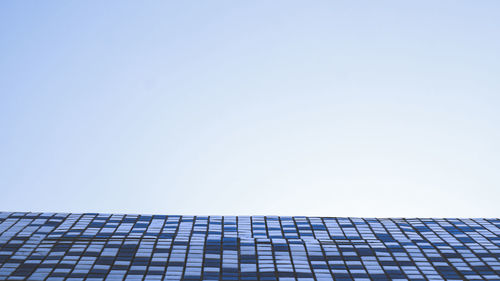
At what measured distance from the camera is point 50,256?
5491 cm

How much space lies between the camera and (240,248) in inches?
2279

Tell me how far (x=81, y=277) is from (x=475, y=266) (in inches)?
1370

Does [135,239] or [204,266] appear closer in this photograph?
[204,266]

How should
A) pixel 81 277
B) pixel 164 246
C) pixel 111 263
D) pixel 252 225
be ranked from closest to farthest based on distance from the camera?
1. pixel 81 277
2. pixel 111 263
3. pixel 164 246
4. pixel 252 225

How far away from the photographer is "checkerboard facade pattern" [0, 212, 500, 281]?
52.0 meters

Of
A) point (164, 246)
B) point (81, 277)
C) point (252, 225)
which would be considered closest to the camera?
point (81, 277)

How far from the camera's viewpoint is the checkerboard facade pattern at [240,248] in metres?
52.0

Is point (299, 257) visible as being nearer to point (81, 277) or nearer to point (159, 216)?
point (81, 277)

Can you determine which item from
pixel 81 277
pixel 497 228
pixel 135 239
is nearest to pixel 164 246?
pixel 135 239

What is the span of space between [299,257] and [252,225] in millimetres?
17573

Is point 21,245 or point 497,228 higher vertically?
point 21,245

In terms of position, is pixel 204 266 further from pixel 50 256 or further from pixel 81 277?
pixel 50 256

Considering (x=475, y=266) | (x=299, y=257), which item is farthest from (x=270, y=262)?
(x=475, y=266)

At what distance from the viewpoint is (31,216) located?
73812 millimetres
